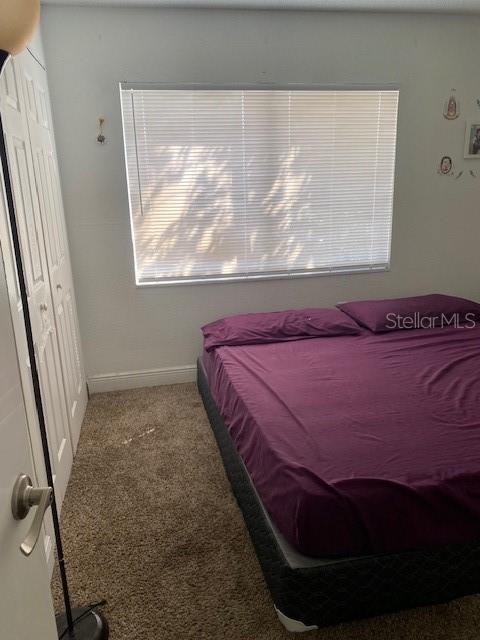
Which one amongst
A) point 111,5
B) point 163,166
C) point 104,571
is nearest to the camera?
point 104,571

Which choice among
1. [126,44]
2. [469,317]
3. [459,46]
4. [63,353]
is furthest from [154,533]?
[459,46]

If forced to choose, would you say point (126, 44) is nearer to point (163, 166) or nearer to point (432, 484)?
point (163, 166)

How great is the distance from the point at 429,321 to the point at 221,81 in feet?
6.72

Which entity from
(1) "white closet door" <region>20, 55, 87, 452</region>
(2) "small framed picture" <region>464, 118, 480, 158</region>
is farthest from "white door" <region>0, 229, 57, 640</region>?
(2) "small framed picture" <region>464, 118, 480, 158</region>

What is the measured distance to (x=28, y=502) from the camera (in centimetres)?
79

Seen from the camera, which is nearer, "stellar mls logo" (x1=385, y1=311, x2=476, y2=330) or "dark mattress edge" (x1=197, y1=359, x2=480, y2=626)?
"dark mattress edge" (x1=197, y1=359, x2=480, y2=626)

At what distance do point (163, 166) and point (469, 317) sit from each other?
2264 millimetres

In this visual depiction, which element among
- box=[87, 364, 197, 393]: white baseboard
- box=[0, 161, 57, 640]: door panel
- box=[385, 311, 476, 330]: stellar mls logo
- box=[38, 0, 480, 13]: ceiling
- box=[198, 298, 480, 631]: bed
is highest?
box=[38, 0, 480, 13]: ceiling

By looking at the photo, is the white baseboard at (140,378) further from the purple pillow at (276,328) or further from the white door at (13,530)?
the white door at (13,530)

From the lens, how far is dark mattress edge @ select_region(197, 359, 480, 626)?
1412 mm

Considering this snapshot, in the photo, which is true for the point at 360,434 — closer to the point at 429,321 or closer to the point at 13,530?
the point at 13,530

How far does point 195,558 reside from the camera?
71.4 inches

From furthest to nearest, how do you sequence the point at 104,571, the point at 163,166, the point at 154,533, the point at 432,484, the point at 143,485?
1. the point at 163,166
2. the point at 143,485
3. the point at 154,533
4. the point at 104,571
5. the point at 432,484

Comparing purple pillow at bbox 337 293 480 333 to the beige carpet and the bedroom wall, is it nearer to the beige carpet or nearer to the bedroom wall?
the bedroom wall
